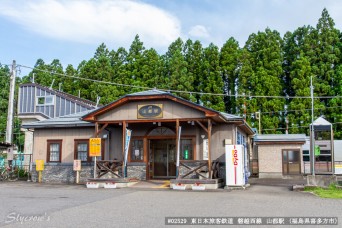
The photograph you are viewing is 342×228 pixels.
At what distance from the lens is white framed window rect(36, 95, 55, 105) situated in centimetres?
3228

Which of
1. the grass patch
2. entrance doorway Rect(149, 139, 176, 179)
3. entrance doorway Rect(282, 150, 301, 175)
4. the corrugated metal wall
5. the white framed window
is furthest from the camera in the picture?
the white framed window

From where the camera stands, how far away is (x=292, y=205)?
10.3m

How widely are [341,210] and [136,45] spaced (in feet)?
114

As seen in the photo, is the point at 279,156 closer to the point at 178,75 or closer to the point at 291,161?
the point at 291,161

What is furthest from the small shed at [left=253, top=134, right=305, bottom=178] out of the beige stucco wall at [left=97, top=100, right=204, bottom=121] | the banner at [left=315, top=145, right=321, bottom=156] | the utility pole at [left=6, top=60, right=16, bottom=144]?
the utility pole at [left=6, top=60, right=16, bottom=144]

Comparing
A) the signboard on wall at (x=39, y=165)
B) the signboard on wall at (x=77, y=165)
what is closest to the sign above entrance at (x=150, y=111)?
the signboard on wall at (x=77, y=165)

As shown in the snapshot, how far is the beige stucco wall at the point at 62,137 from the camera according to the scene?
19.5 m

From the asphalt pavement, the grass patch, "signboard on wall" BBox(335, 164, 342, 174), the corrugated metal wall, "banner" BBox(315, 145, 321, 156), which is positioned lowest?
the asphalt pavement

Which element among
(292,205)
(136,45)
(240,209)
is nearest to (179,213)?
(240,209)

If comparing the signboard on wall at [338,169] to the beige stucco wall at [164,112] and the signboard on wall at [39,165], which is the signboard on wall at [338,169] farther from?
the signboard on wall at [39,165]

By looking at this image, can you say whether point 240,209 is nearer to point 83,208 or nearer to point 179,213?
→ point 179,213

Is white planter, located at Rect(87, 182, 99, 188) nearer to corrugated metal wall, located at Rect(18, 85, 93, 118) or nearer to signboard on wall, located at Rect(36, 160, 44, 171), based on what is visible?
signboard on wall, located at Rect(36, 160, 44, 171)

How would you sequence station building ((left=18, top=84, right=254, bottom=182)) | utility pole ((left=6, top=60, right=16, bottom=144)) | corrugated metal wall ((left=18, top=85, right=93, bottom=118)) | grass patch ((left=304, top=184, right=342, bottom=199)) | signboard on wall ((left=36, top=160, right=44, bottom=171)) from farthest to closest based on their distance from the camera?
corrugated metal wall ((left=18, top=85, right=93, bottom=118)) < utility pole ((left=6, top=60, right=16, bottom=144)) < signboard on wall ((left=36, top=160, right=44, bottom=171)) < station building ((left=18, top=84, right=254, bottom=182)) < grass patch ((left=304, top=184, right=342, bottom=199))

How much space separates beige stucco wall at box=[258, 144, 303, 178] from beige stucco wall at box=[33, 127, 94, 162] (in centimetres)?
1091
